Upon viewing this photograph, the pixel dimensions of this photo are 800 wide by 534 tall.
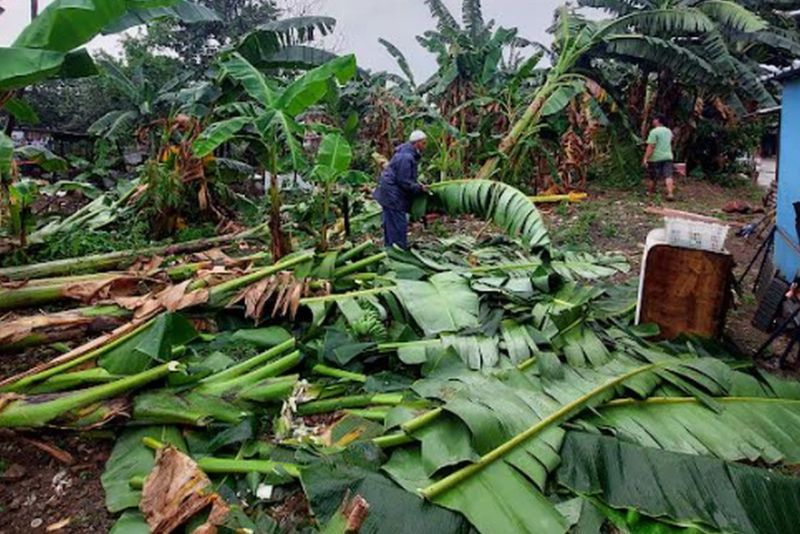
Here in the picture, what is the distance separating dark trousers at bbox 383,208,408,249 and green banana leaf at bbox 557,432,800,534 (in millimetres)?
4579

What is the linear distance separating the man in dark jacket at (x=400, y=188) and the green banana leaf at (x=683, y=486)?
4.49 meters

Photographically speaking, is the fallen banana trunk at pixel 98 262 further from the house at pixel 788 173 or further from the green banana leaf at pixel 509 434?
the house at pixel 788 173

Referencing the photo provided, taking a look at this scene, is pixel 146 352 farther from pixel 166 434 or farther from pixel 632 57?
pixel 632 57

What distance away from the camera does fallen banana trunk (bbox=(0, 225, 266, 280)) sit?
522cm

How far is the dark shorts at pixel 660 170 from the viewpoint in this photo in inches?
454

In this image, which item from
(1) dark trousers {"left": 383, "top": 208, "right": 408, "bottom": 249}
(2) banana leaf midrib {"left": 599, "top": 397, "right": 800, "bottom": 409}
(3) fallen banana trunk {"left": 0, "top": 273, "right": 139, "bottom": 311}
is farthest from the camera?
(1) dark trousers {"left": 383, "top": 208, "right": 408, "bottom": 249}

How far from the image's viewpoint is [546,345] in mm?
3965

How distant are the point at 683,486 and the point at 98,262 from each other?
5.34 meters

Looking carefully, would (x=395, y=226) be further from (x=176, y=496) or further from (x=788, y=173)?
(x=176, y=496)

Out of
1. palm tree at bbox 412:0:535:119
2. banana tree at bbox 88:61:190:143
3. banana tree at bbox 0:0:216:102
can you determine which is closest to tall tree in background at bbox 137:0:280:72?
banana tree at bbox 88:61:190:143

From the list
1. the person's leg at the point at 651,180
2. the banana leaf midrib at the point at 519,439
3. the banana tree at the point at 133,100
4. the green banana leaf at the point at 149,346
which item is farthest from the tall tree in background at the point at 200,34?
the banana leaf midrib at the point at 519,439

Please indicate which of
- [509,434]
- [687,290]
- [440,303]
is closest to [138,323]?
[440,303]

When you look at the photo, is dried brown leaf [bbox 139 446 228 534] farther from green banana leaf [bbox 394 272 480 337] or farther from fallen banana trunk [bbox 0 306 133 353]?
green banana leaf [bbox 394 272 480 337]

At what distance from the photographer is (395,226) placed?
7.26 metres
